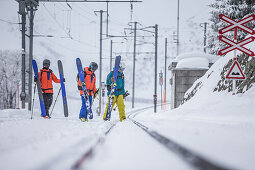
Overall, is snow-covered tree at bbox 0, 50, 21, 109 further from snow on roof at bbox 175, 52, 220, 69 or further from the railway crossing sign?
the railway crossing sign

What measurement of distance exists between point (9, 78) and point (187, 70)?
26.1m

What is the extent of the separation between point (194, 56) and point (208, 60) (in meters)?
1.02

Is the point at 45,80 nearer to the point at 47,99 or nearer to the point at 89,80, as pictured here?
the point at 47,99

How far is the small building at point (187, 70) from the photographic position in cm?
1355

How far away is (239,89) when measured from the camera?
5.79 m

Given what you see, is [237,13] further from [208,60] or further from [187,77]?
[187,77]

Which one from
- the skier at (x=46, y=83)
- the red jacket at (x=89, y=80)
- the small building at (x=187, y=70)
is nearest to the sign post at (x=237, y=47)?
the red jacket at (x=89, y=80)

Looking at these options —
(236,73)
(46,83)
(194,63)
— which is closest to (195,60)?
(194,63)

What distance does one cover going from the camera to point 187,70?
13766 mm

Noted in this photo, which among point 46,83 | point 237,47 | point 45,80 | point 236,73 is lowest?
point 46,83

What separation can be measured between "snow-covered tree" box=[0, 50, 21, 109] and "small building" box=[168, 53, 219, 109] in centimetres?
2420

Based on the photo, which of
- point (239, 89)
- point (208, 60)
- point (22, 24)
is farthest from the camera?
point (208, 60)

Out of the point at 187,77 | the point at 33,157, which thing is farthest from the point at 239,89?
the point at 187,77

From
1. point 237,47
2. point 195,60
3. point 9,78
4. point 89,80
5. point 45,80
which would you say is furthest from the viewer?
point 9,78
